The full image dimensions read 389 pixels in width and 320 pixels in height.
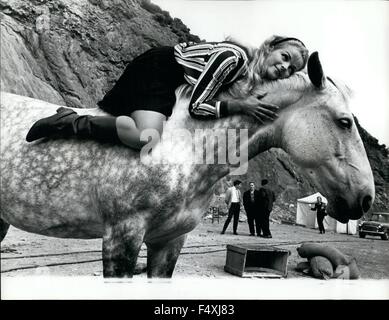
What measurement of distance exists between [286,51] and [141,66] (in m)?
0.50

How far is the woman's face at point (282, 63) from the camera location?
133cm

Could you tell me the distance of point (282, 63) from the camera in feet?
4.38

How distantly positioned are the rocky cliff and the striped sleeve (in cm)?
247

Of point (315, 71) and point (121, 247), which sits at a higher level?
point (315, 71)

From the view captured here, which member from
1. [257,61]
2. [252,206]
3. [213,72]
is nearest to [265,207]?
[252,206]

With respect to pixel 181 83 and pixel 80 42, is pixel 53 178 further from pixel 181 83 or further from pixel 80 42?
pixel 80 42

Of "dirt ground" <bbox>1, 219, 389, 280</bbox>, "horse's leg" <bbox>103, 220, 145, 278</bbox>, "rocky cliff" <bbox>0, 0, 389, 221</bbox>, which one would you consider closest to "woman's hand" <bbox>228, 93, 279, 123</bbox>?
"horse's leg" <bbox>103, 220, 145, 278</bbox>

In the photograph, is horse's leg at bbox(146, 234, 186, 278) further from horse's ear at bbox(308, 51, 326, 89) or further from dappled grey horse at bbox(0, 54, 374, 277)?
horse's ear at bbox(308, 51, 326, 89)

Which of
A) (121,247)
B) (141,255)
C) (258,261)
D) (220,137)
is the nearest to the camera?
(121,247)

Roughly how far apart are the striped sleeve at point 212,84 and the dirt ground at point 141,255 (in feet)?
3.81

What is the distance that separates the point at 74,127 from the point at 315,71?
79cm

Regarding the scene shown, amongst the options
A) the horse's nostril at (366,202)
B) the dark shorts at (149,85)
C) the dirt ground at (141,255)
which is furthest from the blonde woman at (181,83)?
the dirt ground at (141,255)

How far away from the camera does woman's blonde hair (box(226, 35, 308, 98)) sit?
132cm

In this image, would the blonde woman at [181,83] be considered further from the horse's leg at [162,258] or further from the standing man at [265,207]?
the standing man at [265,207]
